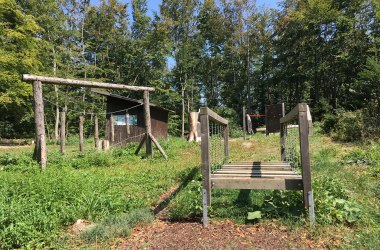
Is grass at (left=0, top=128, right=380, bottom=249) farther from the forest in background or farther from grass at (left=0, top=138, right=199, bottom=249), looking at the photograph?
the forest in background

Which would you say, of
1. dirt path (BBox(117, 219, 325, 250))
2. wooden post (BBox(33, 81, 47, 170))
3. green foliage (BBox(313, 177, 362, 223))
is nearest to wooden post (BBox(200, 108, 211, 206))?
dirt path (BBox(117, 219, 325, 250))

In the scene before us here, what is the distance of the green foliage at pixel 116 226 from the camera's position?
3.23 meters

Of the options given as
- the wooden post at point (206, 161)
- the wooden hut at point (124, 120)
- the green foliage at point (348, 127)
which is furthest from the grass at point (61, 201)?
the wooden hut at point (124, 120)

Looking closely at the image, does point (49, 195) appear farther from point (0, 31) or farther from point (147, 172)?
point (0, 31)

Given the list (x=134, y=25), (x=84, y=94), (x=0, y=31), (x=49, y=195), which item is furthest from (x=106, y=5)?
(x=49, y=195)

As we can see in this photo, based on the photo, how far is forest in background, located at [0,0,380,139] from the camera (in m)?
21.9

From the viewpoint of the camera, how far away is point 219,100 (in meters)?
33.5

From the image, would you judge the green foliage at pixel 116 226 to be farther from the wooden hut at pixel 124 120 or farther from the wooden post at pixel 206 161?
the wooden hut at pixel 124 120

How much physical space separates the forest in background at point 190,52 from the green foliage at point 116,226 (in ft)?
64.3

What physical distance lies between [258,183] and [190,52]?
2711cm

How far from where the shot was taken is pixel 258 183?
343cm

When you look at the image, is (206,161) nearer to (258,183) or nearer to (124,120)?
(258,183)

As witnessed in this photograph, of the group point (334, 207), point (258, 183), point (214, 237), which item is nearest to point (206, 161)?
point (258, 183)

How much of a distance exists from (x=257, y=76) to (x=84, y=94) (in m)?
17.3
